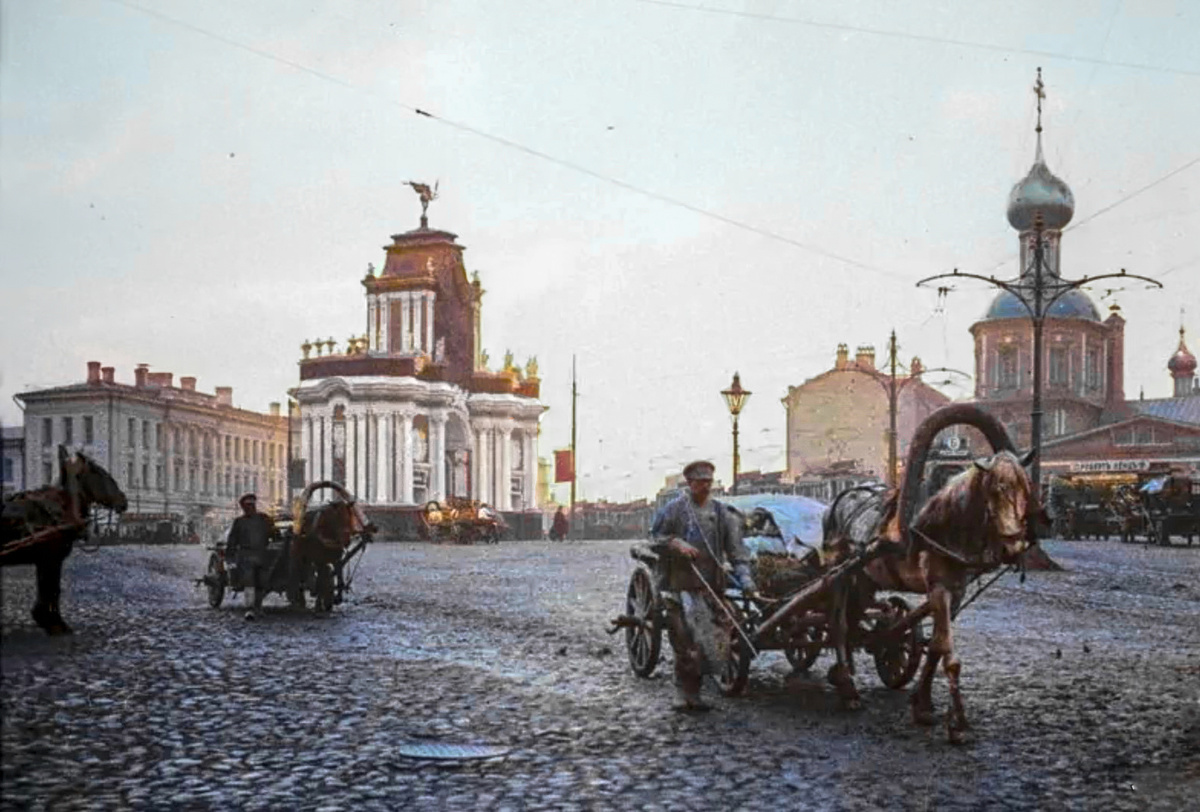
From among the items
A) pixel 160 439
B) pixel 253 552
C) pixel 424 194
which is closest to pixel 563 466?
pixel 253 552

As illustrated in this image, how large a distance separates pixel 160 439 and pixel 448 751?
332cm

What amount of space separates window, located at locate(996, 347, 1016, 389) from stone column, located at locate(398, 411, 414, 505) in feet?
30.3

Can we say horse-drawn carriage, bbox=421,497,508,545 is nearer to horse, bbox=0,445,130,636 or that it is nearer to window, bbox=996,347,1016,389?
window, bbox=996,347,1016,389

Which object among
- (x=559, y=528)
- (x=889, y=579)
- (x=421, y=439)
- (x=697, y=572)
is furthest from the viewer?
(x=559, y=528)

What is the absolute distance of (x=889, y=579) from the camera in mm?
9000

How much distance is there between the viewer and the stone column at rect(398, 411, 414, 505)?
13003 mm

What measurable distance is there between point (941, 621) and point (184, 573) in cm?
880

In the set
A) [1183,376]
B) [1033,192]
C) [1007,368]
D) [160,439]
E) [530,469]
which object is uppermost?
[1033,192]

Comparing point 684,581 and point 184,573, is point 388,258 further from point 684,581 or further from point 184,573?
point 684,581

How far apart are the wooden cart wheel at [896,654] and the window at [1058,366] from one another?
1426 cm

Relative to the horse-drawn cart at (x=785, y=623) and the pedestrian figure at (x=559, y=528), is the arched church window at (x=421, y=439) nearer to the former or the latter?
the horse-drawn cart at (x=785, y=623)

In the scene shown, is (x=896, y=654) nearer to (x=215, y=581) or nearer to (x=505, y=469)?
(x=215, y=581)

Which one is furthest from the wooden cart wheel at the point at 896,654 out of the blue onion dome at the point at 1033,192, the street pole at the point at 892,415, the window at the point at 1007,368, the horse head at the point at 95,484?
the window at the point at 1007,368

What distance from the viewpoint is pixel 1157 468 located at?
31547mm
